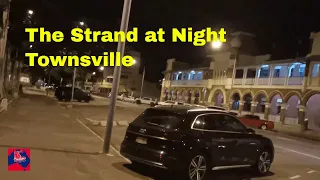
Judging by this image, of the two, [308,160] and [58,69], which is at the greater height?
[58,69]

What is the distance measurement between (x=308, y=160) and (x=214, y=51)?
44.6 metres

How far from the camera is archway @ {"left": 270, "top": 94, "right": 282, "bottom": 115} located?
138 feet

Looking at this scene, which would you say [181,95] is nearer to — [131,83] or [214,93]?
[214,93]

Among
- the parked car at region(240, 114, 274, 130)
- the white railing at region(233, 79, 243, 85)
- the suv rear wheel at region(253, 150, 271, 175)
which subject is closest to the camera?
the suv rear wheel at region(253, 150, 271, 175)

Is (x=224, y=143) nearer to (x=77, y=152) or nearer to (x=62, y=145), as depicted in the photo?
(x=77, y=152)

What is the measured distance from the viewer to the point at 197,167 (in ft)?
26.8

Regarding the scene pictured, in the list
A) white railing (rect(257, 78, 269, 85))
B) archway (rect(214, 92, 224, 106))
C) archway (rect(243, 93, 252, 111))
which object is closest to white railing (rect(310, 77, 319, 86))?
white railing (rect(257, 78, 269, 85))

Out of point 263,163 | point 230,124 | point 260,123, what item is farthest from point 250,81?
point 230,124

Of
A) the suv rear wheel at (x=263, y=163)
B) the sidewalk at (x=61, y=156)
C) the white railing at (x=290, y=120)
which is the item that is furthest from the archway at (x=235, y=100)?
the suv rear wheel at (x=263, y=163)

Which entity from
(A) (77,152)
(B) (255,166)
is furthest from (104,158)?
(B) (255,166)

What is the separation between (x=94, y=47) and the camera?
165 feet

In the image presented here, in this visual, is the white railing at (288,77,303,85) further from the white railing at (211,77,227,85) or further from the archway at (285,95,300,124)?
the white railing at (211,77,227,85)

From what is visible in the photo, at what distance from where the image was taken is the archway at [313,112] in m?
38.1

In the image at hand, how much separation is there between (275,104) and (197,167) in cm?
3672
